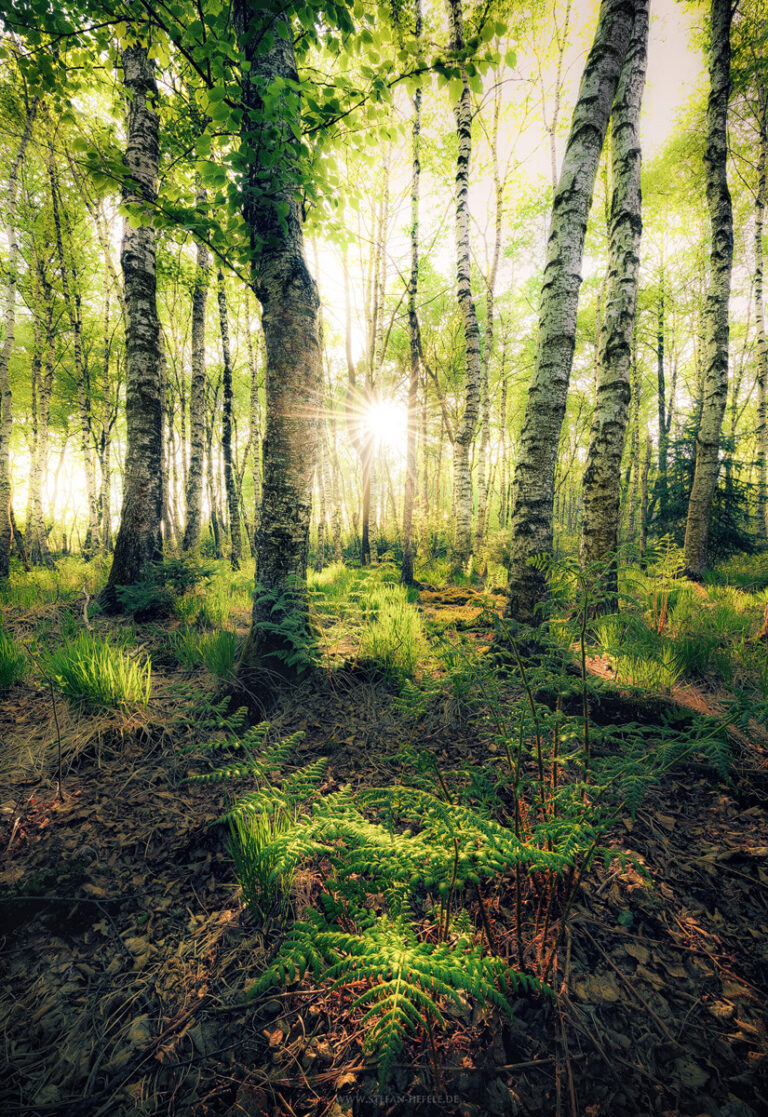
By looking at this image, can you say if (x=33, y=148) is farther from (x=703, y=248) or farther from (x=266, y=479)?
(x=703, y=248)

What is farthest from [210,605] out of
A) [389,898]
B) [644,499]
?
[644,499]

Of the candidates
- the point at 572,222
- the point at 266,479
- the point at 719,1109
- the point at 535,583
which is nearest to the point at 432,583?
the point at 535,583

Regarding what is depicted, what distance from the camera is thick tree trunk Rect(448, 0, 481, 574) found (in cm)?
629

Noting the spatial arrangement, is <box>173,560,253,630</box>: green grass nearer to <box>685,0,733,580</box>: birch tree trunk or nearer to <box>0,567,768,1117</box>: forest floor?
<box>0,567,768,1117</box>: forest floor

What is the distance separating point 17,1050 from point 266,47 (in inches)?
180

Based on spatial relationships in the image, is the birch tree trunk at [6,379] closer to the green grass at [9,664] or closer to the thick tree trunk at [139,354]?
the thick tree trunk at [139,354]

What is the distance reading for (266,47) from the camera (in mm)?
2309

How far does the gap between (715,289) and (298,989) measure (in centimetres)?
943

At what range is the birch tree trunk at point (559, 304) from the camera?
10.4 ft

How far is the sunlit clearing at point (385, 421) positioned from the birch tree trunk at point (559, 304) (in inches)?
224

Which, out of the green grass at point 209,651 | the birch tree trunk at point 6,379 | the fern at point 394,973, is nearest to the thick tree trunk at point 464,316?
the green grass at point 209,651

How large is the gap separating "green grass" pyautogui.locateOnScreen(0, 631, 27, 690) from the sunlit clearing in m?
7.40

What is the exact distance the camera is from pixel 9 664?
2852 mm

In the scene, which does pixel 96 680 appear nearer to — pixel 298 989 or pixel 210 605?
pixel 298 989
